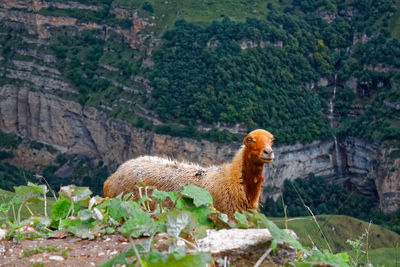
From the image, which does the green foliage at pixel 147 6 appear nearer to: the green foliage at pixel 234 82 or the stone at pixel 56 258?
the green foliage at pixel 234 82

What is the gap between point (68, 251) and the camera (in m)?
5.11

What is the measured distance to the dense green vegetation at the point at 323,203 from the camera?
5797 centimetres

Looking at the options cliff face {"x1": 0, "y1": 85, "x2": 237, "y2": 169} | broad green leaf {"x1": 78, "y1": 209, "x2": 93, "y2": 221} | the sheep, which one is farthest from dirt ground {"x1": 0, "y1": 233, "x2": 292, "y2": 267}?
cliff face {"x1": 0, "y1": 85, "x2": 237, "y2": 169}

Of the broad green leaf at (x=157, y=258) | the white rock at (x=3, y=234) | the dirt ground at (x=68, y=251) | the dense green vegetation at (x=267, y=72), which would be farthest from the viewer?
the dense green vegetation at (x=267, y=72)

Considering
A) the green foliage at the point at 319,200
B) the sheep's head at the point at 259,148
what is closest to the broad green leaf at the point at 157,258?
the sheep's head at the point at 259,148

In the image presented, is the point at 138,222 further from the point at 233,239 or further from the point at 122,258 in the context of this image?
the point at 233,239

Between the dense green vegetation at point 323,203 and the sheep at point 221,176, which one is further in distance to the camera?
the dense green vegetation at point 323,203

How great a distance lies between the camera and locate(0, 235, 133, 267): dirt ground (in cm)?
486

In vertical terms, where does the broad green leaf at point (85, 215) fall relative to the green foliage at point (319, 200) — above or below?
above

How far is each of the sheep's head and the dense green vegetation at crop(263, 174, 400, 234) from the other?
157ft

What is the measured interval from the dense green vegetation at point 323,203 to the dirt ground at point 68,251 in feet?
169

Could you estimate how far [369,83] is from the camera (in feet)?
259

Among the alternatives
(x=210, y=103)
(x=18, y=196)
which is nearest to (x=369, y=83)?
(x=210, y=103)

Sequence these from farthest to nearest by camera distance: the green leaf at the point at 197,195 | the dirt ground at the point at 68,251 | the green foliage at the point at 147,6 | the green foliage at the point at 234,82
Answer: the green foliage at the point at 147,6 < the green foliage at the point at 234,82 < the green leaf at the point at 197,195 < the dirt ground at the point at 68,251
